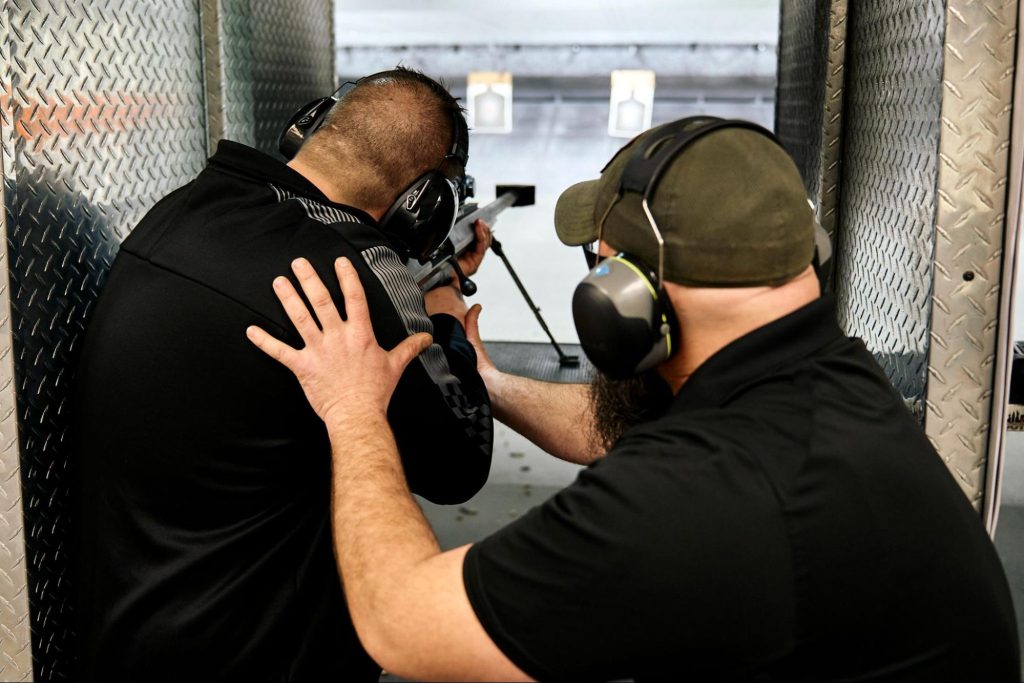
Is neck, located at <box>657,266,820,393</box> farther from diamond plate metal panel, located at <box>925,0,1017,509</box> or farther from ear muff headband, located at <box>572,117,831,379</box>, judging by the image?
diamond plate metal panel, located at <box>925,0,1017,509</box>

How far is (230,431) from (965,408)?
3.04 ft

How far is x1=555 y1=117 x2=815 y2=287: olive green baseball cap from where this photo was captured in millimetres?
824

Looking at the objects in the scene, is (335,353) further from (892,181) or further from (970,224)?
(892,181)

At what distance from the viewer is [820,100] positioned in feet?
5.77

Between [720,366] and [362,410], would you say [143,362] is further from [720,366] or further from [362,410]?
[720,366]

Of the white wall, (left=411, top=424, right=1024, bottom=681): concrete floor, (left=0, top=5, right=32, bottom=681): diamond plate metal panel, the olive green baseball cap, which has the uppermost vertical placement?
the white wall

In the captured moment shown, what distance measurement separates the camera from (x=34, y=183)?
1.22 m

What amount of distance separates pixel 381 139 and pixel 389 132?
19 millimetres

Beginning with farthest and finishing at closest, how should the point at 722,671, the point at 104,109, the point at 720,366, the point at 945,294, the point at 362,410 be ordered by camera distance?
the point at 104,109 → the point at 945,294 → the point at 362,410 → the point at 720,366 → the point at 722,671

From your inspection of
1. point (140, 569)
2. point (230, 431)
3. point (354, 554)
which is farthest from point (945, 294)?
point (140, 569)

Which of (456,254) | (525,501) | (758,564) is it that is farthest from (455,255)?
(525,501)

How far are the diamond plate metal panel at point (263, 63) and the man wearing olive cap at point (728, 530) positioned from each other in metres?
1.18

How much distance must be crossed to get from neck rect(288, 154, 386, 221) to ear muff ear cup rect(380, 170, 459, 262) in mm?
85

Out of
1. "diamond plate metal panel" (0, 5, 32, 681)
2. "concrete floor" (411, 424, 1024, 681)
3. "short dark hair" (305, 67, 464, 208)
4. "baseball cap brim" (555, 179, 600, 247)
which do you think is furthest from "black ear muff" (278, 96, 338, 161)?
"concrete floor" (411, 424, 1024, 681)
